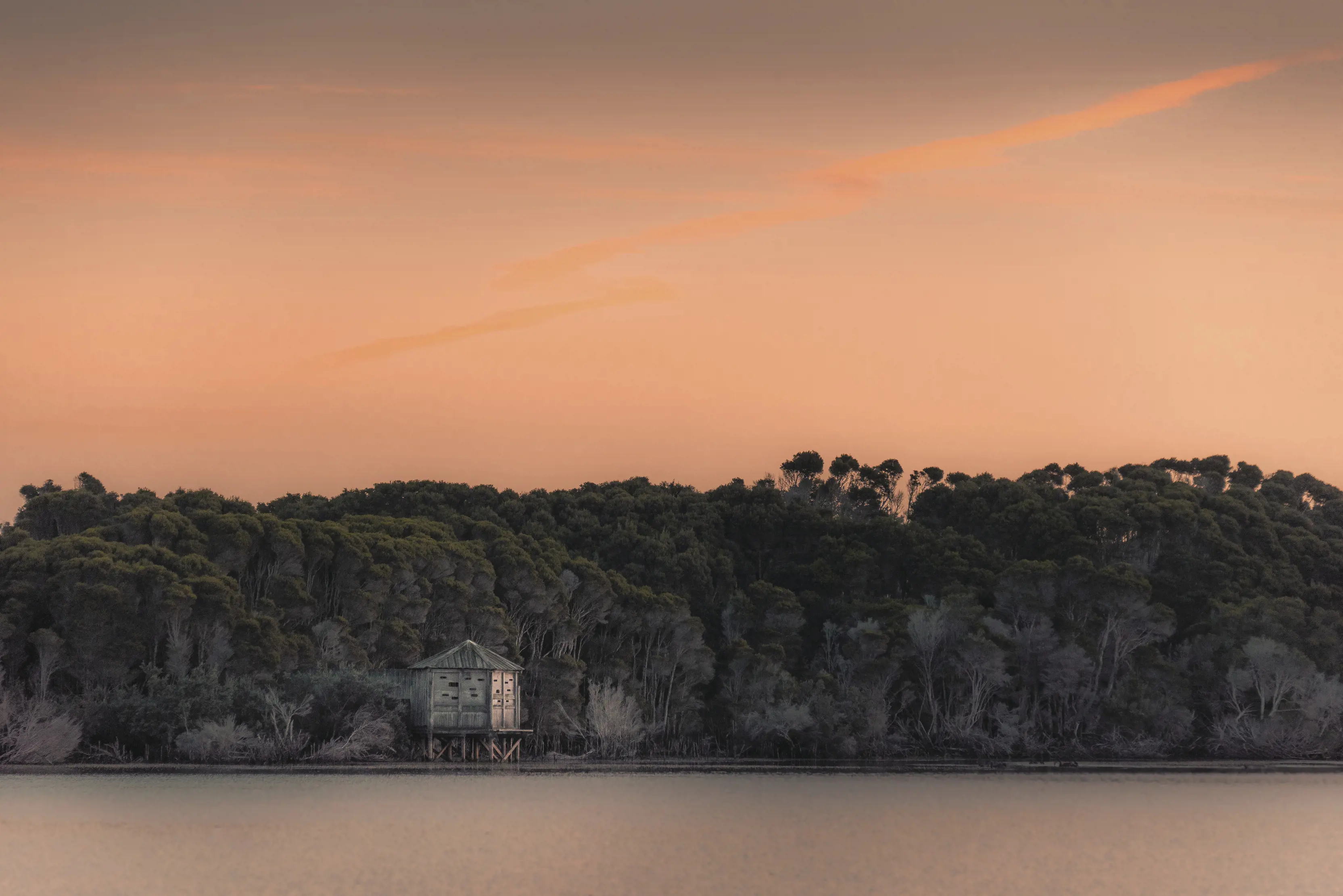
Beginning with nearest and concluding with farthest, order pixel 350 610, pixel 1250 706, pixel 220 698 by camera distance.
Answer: pixel 220 698
pixel 350 610
pixel 1250 706

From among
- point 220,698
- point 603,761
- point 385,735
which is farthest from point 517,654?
point 220,698

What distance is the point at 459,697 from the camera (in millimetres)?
64438

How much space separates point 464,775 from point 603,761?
10.5 m

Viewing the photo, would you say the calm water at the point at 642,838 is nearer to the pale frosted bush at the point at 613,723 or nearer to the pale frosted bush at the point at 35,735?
the pale frosted bush at the point at 35,735

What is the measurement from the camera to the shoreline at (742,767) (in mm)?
56531

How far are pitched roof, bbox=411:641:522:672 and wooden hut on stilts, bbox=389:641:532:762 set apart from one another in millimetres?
15

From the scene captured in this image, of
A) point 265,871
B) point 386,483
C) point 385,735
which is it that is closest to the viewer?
point 265,871

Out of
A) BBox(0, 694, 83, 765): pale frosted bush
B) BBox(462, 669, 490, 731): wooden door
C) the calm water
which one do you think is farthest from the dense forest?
the calm water

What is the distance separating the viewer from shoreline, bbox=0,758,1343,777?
56.5 metres

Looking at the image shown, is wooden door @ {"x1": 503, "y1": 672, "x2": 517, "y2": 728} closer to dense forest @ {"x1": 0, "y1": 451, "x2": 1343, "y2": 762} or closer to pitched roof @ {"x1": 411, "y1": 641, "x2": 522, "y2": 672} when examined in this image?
pitched roof @ {"x1": 411, "y1": 641, "x2": 522, "y2": 672}

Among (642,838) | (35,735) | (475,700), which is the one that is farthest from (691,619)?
(642,838)

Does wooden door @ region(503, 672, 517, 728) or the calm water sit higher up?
wooden door @ region(503, 672, 517, 728)

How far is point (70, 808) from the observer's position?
4303 cm

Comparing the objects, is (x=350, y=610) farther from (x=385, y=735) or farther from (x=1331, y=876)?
(x=1331, y=876)
